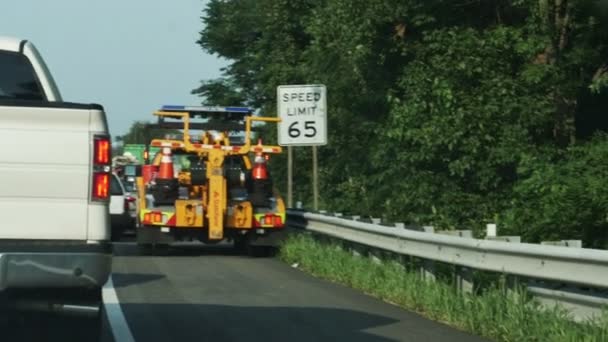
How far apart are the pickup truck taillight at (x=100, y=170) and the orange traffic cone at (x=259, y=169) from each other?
47.2 feet

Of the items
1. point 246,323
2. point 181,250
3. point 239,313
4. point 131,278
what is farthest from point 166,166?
point 246,323

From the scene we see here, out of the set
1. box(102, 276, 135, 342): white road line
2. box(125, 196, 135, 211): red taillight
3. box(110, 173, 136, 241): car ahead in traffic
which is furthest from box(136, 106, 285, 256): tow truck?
box(102, 276, 135, 342): white road line

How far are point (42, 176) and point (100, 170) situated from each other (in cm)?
34

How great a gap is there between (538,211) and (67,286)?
1073cm

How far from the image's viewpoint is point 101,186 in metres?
7.38

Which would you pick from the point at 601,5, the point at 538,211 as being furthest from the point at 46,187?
the point at 601,5

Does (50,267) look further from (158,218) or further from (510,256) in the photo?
(158,218)

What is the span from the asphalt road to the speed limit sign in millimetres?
4894

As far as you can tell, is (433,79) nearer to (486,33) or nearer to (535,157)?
(486,33)

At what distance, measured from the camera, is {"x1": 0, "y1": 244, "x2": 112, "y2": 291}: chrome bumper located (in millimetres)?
7188

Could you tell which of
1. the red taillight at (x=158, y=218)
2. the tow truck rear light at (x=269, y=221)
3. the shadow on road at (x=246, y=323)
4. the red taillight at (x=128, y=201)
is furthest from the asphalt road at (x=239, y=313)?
the red taillight at (x=128, y=201)

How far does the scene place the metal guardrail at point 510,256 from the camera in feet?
29.8

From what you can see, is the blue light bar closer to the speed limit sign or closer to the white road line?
the speed limit sign

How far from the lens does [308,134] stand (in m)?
22.9
